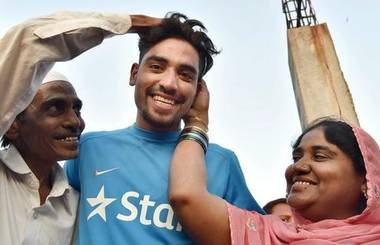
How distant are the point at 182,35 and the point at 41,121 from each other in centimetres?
75

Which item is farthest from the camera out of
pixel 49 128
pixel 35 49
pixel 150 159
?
pixel 150 159

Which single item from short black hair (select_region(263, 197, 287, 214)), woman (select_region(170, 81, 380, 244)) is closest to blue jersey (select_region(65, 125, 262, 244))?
woman (select_region(170, 81, 380, 244))

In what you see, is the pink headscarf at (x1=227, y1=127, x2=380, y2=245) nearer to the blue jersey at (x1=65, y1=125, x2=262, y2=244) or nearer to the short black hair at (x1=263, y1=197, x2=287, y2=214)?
the blue jersey at (x1=65, y1=125, x2=262, y2=244)

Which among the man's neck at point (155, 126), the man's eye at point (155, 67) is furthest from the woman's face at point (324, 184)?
the man's eye at point (155, 67)

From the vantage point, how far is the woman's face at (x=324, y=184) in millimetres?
2676

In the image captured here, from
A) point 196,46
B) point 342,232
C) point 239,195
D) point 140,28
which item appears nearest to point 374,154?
point 342,232

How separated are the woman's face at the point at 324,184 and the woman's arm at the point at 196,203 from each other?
35 centimetres

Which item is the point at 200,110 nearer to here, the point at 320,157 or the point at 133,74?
the point at 133,74

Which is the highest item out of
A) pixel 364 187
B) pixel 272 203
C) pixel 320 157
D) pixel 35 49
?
pixel 35 49

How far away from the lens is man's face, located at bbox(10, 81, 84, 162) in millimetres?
2668

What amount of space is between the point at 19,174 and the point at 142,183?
501mm

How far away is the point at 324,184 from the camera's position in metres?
2.67

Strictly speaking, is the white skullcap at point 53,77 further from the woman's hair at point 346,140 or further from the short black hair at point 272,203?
the short black hair at point 272,203

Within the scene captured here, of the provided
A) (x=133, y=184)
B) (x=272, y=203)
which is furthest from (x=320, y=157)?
(x=272, y=203)
